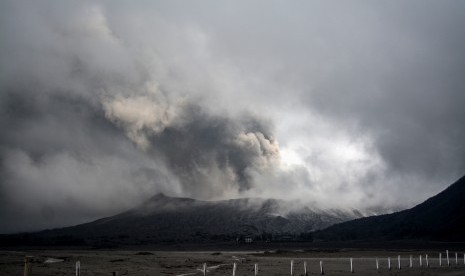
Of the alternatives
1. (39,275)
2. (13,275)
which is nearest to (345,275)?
(39,275)

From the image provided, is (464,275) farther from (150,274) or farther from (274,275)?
(150,274)

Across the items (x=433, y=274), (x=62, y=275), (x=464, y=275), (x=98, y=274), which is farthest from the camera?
(x=98, y=274)

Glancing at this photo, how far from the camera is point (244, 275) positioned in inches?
2158

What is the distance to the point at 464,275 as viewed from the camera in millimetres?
48594

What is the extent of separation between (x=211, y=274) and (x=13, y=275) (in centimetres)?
2428

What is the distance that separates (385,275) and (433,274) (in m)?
5.39

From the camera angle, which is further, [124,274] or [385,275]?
[124,274]

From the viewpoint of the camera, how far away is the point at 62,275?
185 ft

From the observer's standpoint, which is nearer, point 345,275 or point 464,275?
point 464,275

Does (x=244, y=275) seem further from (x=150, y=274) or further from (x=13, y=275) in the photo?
(x=13, y=275)

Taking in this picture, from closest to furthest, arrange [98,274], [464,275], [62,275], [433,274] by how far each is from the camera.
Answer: [464,275], [433,274], [62,275], [98,274]

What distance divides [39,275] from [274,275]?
28.5 metres

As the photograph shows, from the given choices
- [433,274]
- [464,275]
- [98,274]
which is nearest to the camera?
[464,275]

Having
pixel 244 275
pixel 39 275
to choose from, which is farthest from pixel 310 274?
pixel 39 275
